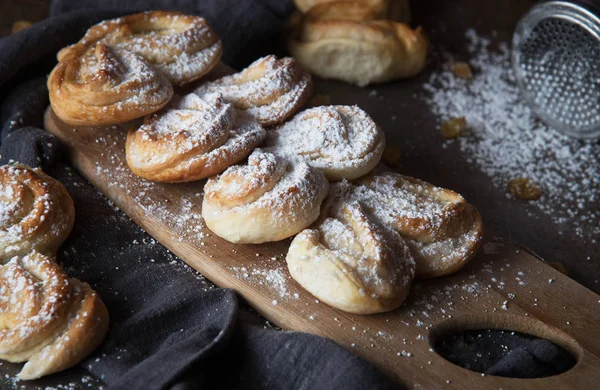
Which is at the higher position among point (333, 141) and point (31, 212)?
point (333, 141)

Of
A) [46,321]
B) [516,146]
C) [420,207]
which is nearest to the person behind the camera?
[46,321]

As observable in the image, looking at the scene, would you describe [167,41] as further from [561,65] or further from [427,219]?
[561,65]

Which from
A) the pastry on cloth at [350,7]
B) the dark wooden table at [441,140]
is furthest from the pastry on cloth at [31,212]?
the pastry on cloth at [350,7]

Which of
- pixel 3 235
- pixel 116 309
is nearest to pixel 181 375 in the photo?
pixel 116 309

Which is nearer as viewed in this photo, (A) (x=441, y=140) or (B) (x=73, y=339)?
(B) (x=73, y=339)

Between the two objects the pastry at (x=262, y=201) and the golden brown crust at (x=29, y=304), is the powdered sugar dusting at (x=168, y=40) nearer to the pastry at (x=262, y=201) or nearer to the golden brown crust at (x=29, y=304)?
the pastry at (x=262, y=201)

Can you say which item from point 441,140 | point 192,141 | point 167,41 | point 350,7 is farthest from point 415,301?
point 350,7
